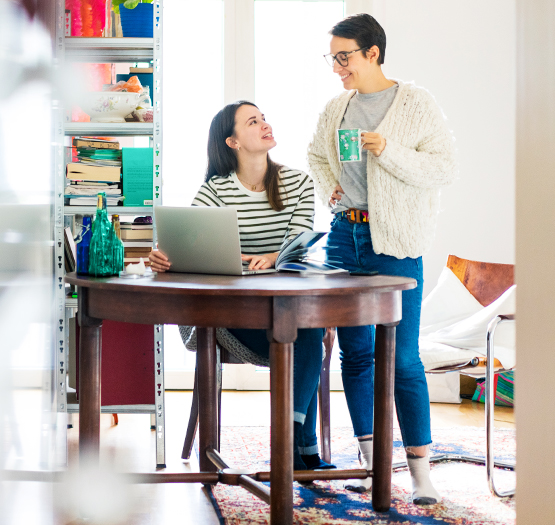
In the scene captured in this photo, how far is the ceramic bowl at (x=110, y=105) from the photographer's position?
2.23 meters

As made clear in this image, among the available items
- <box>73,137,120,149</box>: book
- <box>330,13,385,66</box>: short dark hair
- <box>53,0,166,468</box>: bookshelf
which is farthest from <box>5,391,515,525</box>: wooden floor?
<box>330,13,385,66</box>: short dark hair

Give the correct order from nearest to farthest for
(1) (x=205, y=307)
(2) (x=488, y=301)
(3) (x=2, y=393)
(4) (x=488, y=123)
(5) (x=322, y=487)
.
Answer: (3) (x=2, y=393) < (1) (x=205, y=307) < (5) (x=322, y=487) < (2) (x=488, y=301) < (4) (x=488, y=123)

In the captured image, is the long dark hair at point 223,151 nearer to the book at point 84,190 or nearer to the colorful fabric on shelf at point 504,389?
the book at point 84,190

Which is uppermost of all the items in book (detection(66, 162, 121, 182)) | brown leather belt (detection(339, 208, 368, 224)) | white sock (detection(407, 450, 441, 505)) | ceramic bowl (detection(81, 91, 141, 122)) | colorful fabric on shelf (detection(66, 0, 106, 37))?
colorful fabric on shelf (detection(66, 0, 106, 37))

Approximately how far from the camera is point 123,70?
11.2 feet

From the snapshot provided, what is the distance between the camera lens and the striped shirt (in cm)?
198

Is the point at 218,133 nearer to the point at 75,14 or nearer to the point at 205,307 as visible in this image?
the point at 75,14

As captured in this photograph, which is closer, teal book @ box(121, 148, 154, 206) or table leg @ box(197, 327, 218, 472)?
table leg @ box(197, 327, 218, 472)

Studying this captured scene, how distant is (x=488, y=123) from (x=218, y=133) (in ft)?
6.01

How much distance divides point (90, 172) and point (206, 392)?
92 cm

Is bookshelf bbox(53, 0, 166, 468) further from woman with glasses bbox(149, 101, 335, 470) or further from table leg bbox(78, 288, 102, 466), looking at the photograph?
table leg bbox(78, 288, 102, 466)

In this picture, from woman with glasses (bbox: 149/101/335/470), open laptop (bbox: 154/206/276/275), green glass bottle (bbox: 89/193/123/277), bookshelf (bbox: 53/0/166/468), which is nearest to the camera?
open laptop (bbox: 154/206/276/275)

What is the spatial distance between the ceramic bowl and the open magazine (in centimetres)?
97

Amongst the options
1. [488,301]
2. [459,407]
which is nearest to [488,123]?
[488,301]
